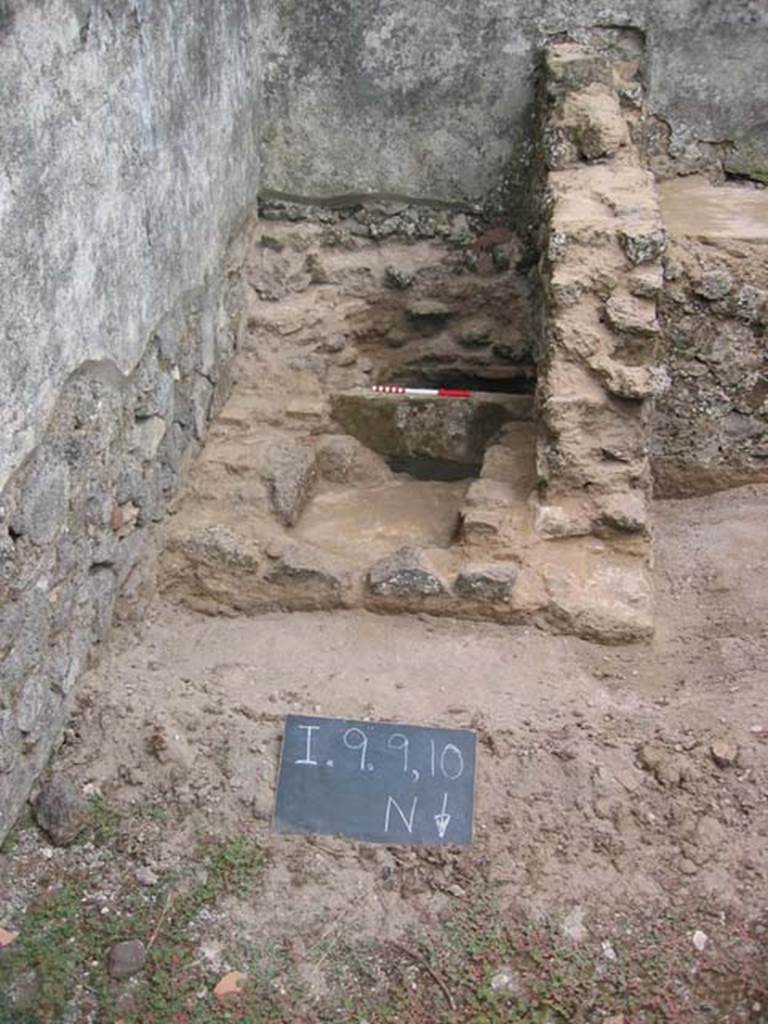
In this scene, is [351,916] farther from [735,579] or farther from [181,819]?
[735,579]

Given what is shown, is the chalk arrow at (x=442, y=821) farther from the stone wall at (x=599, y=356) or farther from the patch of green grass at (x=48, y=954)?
the stone wall at (x=599, y=356)

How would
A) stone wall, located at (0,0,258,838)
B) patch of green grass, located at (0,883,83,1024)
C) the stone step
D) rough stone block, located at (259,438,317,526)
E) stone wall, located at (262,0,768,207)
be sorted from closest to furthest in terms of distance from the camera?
patch of green grass, located at (0,883,83,1024)
stone wall, located at (0,0,258,838)
rough stone block, located at (259,438,317,526)
the stone step
stone wall, located at (262,0,768,207)

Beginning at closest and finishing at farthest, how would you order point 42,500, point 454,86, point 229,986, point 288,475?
point 229,986
point 42,500
point 288,475
point 454,86

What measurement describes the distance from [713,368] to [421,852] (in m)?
2.34

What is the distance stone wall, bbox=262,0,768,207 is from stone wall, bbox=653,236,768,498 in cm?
96

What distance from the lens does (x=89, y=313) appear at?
309 cm

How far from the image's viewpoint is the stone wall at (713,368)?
4344 millimetres

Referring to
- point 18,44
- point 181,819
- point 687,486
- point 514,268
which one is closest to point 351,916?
point 181,819

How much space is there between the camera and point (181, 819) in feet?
9.78

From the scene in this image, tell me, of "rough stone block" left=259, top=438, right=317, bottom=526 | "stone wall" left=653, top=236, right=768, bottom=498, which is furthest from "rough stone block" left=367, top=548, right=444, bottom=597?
"stone wall" left=653, top=236, right=768, bottom=498

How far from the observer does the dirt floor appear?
2645 millimetres

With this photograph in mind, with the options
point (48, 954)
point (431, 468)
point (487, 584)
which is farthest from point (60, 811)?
point (431, 468)

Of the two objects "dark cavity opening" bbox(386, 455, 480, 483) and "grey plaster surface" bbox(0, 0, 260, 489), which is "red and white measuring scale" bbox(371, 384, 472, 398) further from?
"grey plaster surface" bbox(0, 0, 260, 489)

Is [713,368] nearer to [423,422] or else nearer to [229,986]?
[423,422]
